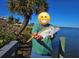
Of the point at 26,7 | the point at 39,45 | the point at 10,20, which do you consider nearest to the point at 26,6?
the point at 26,7

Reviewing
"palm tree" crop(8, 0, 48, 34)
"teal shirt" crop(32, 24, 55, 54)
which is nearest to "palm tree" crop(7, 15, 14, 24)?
"palm tree" crop(8, 0, 48, 34)

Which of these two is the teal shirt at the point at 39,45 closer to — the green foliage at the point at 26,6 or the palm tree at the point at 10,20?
the palm tree at the point at 10,20

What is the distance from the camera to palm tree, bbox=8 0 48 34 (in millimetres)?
7043

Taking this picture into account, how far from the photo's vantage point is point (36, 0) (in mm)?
7113

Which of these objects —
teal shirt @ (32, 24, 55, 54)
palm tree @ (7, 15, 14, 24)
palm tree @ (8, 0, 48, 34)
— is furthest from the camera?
palm tree @ (8, 0, 48, 34)

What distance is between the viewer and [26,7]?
7.40m

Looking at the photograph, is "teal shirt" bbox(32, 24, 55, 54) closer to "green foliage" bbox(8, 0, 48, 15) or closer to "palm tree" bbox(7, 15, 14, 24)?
"palm tree" bbox(7, 15, 14, 24)

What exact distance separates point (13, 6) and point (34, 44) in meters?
4.46

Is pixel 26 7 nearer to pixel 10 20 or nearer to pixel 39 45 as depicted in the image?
pixel 10 20

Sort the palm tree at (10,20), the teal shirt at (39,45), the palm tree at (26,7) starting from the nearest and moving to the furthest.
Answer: the teal shirt at (39,45), the palm tree at (10,20), the palm tree at (26,7)

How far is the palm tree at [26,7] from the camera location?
7.04 meters

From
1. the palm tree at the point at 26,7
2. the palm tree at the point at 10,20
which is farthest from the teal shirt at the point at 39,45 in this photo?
the palm tree at the point at 26,7

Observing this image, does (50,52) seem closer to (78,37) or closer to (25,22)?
(78,37)

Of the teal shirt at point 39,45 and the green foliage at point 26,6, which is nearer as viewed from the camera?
the teal shirt at point 39,45
